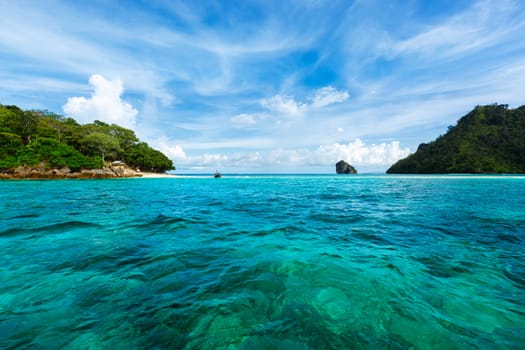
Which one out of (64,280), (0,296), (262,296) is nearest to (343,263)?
(262,296)

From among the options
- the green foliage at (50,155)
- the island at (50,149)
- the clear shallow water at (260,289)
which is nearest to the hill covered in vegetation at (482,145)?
the clear shallow water at (260,289)

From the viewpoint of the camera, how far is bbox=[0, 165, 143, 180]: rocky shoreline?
4216 cm

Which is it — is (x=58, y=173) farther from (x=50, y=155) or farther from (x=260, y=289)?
(x=260, y=289)

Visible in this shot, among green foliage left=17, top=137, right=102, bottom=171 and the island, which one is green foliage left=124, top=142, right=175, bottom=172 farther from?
green foliage left=17, top=137, right=102, bottom=171

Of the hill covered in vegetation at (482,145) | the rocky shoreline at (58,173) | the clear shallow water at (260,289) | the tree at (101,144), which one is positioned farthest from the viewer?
the hill covered in vegetation at (482,145)

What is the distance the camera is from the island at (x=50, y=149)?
43.2 meters

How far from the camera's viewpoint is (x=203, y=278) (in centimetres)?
458

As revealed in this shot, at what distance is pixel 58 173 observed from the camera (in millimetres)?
46031

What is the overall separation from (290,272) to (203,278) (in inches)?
83.5

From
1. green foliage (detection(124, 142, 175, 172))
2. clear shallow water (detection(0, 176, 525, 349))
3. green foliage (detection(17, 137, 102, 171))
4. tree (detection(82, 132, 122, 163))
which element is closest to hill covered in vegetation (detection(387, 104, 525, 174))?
clear shallow water (detection(0, 176, 525, 349))

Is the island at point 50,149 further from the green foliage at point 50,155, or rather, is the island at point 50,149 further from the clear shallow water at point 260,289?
the clear shallow water at point 260,289

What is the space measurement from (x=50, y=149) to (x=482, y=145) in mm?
150334

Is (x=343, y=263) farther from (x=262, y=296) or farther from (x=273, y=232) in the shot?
(x=273, y=232)

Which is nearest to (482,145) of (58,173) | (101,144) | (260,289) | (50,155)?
(260,289)
